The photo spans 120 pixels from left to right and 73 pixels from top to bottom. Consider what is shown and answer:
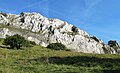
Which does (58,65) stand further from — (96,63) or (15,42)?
(15,42)

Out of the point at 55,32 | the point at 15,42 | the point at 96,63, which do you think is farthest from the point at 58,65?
the point at 55,32

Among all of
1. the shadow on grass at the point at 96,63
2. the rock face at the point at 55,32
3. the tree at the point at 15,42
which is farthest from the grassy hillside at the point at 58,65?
the rock face at the point at 55,32

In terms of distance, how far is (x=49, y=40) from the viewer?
15088cm

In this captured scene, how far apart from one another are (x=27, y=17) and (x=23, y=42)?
414 ft

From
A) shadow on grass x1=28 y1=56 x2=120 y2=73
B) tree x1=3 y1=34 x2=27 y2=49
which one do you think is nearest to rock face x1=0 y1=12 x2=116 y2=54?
tree x1=3 y1=34 x2=27 y2=49

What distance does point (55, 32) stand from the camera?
167m

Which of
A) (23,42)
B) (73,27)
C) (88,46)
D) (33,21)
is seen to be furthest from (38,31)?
(23,42)

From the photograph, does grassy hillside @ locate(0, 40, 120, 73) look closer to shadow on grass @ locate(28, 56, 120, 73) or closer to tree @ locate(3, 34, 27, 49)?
shadow on grass @ locate(28, 56, 120, 73)

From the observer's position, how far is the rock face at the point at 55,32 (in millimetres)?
151625

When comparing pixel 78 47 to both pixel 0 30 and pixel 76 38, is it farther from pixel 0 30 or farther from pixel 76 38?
pixel 0 30

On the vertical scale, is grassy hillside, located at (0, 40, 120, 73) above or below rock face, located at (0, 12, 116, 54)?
below

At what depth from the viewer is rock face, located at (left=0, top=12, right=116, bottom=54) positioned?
151625 millimetres

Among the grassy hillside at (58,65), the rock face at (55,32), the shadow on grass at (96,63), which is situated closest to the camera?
the grassy hillside at (58,65)

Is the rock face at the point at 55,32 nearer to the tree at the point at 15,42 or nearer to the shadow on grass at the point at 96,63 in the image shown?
→ the tree at the point at 15,42
